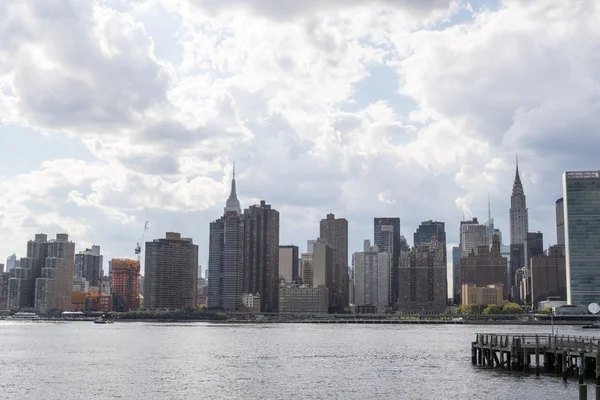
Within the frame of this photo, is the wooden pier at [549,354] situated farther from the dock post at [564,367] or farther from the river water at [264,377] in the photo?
the river water at [264,377]

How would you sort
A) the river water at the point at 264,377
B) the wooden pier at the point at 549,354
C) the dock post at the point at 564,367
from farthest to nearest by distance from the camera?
the dock post at the point at 564,367
the wooden pier at the point at 549,354
the river water at the point at 264,377

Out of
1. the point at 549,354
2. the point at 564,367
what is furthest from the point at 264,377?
the point at 564,367

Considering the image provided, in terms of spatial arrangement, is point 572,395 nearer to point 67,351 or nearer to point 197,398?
point 197,398

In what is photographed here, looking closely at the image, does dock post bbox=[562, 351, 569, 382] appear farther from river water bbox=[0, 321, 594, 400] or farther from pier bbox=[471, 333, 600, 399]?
river water bbox=[0, 321, 594, 400]

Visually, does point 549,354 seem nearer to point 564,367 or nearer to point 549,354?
point 549,354

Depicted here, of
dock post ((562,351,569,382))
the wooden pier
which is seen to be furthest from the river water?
the wooden pier

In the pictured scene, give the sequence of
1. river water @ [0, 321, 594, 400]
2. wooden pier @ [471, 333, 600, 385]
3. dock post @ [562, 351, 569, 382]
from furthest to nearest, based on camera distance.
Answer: dock post @ [562, 351, 569, 382], wooden pier @ [471, 333, 600, 385], river water @ [0, 321, 594, 400]

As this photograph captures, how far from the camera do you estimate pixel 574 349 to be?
83438mm

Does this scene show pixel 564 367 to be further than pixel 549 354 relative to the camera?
No

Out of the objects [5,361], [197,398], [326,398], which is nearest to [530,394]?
[326,398]

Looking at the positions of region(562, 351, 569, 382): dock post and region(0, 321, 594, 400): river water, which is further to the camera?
region(562, 351, 569, 382): dock post

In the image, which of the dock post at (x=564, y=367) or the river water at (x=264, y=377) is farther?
the dock post at (x=564, y=367)

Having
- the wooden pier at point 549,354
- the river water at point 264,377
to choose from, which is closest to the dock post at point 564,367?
the wooden pier at point 549,354

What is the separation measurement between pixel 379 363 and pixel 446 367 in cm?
1293
